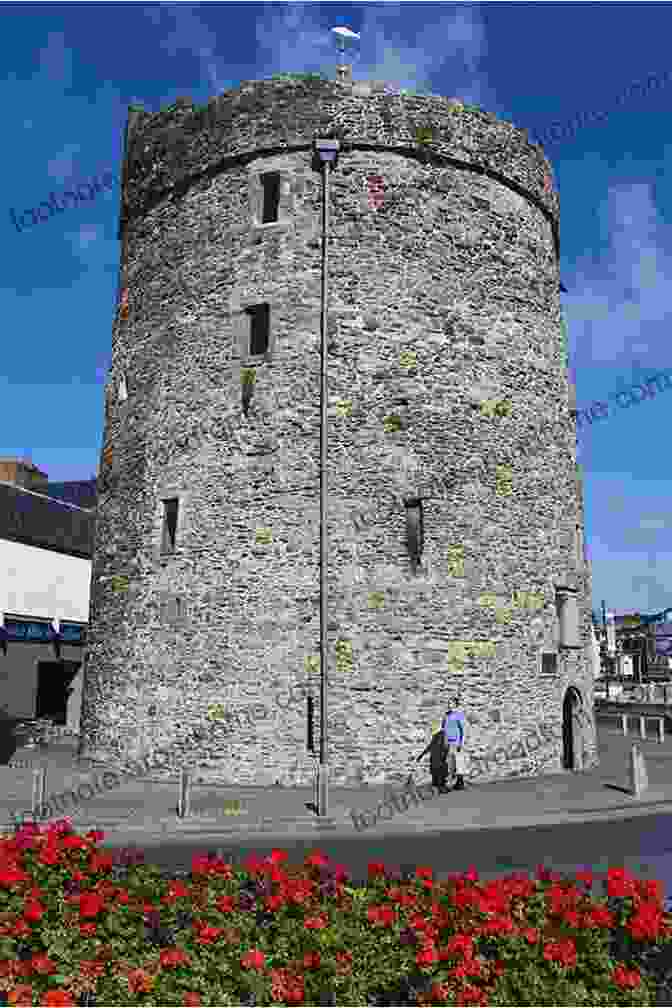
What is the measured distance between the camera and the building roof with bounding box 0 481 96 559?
94.0ft

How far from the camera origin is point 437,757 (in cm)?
1600

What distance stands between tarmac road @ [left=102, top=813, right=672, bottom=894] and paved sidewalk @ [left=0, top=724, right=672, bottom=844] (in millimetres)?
392

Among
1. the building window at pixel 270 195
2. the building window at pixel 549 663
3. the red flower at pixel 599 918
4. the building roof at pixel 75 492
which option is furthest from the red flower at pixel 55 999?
the building roof at pixel 75 492

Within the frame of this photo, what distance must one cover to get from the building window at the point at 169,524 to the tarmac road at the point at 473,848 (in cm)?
709

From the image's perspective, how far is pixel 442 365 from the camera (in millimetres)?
17469

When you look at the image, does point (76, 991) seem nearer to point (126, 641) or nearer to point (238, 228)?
point (126, 641)

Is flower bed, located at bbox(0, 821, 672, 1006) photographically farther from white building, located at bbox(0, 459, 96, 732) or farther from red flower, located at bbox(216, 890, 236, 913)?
white building, located at bbox(0, 459, 96, 732)

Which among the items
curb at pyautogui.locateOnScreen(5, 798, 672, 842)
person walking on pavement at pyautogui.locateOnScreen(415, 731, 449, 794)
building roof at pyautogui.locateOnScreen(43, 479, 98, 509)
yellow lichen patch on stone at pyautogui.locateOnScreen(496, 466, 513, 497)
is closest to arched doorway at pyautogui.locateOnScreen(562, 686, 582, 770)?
person walking on pavement at pyautogui.locateOnScreen(415, 731, 449, 794)

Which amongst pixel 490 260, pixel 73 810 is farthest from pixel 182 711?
pixel 490 260

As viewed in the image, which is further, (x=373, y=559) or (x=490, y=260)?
(x=490, y=260)

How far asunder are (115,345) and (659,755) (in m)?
16.3

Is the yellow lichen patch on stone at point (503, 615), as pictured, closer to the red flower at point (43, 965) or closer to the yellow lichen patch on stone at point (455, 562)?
the yellow lichen patch on stone at point (455, 562)

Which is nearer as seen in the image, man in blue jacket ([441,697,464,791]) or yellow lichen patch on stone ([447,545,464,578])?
man in blue jacket ([441,697,464,791])

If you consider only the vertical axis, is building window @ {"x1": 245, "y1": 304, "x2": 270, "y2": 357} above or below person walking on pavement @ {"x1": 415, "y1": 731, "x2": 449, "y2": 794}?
above
